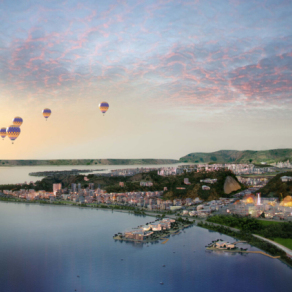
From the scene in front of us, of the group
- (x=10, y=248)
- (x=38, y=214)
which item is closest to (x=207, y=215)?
(x=10, y=248)

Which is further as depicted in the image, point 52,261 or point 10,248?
point 10,248

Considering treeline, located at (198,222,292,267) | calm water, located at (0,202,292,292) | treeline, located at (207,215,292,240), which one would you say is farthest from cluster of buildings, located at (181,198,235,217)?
calm water, located at (0,202,292,292)

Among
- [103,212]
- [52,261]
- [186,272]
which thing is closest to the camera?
[186,272]

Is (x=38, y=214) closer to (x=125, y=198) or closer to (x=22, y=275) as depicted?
(x=125, y=198)

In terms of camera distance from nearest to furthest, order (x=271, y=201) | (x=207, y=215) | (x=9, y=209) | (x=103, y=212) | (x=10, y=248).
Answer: (x=10, y=248), (x=207, y=215), (x=271, y=201), (x=103, y=212), (x=9, y=209)

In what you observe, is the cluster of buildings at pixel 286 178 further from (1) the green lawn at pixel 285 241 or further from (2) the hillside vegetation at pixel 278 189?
(1) the green lawn at pixel 285 241

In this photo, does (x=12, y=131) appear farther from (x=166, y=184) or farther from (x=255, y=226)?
(x=255, y=226)
